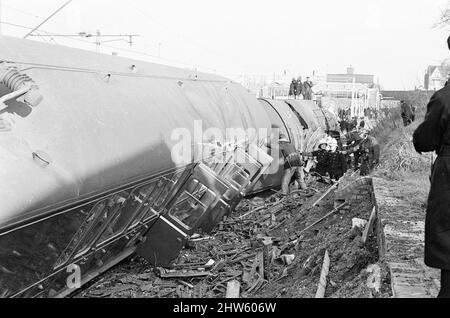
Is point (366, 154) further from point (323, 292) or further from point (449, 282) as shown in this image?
point (449, 282)

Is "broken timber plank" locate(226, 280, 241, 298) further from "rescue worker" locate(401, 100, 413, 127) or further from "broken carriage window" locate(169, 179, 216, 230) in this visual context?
"rescue worker" locate(401, 100, 413, 127)

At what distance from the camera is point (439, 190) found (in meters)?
3.37

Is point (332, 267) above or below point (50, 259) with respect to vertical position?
below

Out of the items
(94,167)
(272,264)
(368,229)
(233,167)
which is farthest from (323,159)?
(94,167)

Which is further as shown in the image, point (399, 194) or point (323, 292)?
point (399, 194)

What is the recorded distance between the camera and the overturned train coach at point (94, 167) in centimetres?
343

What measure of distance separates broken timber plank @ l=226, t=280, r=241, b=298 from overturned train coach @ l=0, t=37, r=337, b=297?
2.59 feet

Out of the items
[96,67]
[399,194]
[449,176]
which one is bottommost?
[399,194]

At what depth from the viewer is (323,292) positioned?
529cm

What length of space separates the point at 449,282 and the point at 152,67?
550 cm

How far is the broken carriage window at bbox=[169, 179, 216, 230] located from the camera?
6.94 m

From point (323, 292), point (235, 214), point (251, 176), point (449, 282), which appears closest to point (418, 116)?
point (235, 214)

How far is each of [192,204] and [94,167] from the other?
3229 millimetres
